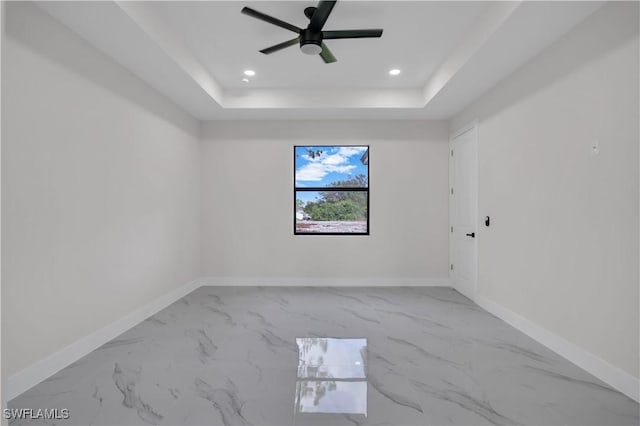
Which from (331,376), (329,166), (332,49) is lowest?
(331,376)

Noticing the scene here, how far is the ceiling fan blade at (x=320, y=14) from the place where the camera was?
2.25 meters

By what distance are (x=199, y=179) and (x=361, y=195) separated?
2.55m

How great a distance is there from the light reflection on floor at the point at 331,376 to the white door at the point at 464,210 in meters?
2.13

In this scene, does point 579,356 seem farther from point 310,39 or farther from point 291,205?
point 291,205

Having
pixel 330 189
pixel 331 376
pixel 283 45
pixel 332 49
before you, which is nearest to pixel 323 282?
pixel 330 189

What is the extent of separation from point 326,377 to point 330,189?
3.09 m

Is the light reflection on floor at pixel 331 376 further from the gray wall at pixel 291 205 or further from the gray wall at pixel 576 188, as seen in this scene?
the gray wall at pixel 291 205

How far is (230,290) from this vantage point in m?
4.51

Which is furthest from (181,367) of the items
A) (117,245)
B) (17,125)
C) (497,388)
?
(497,388)

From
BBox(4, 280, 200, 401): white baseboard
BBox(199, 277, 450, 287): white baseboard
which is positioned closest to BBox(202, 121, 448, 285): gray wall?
BBox(199, 277, 450, 287): white baseboard

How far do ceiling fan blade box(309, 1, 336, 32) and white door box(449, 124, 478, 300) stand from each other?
2481mm

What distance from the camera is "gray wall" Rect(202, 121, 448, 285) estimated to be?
4.77m

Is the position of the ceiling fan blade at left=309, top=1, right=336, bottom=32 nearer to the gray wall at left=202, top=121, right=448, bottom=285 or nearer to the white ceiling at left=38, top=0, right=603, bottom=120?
the white ceiling at left=38, top=0, right=603, bottom=120

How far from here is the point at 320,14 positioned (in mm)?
2385
